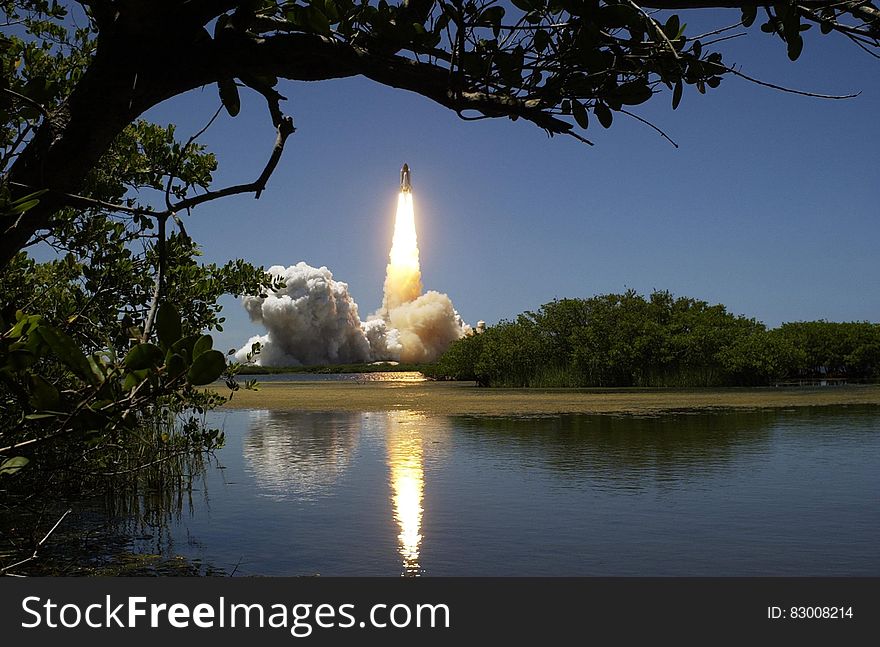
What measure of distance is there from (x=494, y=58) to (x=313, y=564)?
4.87 meters

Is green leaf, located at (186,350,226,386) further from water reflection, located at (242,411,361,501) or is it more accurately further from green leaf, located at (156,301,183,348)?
water reflection, located at (242,411,361,501)

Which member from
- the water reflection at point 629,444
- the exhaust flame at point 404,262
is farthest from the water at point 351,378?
the water reflection at point 629,444

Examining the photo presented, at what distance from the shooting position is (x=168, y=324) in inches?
82.0

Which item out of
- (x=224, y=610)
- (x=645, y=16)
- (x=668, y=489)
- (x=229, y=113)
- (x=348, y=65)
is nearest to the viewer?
(x=645, y=16)

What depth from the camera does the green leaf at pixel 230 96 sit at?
12.1 ft

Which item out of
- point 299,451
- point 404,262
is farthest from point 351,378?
point 299,451

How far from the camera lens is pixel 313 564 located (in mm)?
6906

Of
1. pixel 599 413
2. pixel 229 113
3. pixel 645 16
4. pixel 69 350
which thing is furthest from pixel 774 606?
pixel 599 413

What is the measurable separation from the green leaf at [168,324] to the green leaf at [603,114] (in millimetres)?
1968

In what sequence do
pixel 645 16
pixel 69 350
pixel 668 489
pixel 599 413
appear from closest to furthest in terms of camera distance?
pixel 69 350 < pixel 645 16 < pixel 668 489 < pixel 599 413

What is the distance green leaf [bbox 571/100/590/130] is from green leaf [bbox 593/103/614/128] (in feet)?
0.21

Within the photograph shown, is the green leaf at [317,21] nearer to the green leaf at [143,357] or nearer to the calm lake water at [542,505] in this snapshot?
the green leaf at [143,357]

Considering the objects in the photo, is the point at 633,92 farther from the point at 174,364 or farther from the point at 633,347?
the point at 633,347

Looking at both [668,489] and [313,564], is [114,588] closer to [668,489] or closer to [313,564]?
[313,564]
